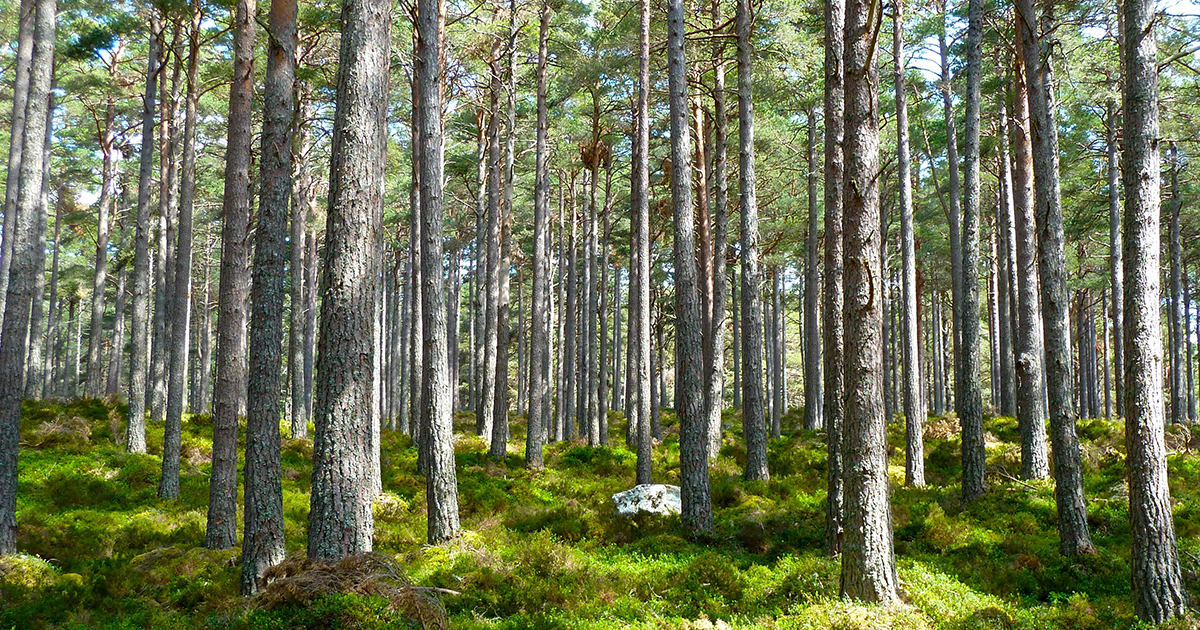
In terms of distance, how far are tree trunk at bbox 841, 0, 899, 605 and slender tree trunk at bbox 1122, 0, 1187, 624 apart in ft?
6.78

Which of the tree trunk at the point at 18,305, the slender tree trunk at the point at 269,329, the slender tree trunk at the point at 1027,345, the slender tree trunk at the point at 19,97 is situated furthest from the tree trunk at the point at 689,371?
the slender tree trunk at the point at 19,97

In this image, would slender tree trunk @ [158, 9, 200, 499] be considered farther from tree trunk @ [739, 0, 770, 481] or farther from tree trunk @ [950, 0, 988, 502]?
tree trunk @ [950, 0, 988, 502]

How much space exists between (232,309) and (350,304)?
3969 millimetres

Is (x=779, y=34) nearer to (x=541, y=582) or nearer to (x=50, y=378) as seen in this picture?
(x=541, y=582)

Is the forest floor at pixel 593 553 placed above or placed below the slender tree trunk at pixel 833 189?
below

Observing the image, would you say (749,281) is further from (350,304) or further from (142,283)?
(142,283)

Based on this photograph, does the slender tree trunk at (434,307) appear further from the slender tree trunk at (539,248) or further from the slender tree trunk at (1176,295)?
the slender tree trunk at (1176,295)

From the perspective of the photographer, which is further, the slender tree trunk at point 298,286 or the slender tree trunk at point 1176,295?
the slender tree trunk at point 1176,295

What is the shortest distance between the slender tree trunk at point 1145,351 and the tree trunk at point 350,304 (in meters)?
6.50

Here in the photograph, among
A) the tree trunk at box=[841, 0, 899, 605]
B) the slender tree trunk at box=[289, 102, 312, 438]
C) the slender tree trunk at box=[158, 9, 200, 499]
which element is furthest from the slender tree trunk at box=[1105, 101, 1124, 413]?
the slender tree trunk at box=[289, 102, 312, 438]

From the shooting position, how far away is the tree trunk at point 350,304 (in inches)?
223

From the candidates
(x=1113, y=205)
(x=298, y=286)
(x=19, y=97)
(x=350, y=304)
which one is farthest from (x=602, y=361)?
(x=350, y=304)

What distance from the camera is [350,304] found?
19.0 ft

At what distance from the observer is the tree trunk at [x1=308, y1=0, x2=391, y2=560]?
5660mm
